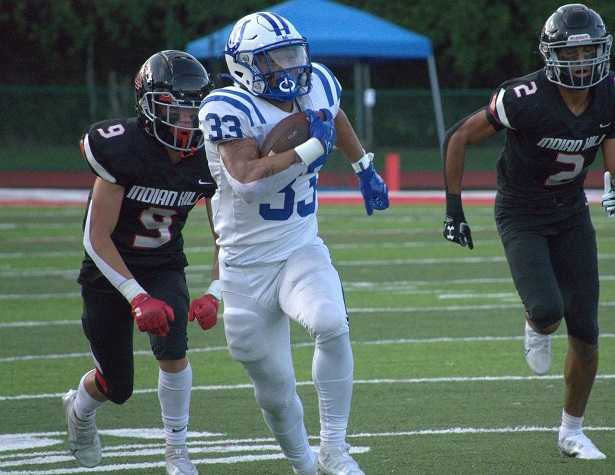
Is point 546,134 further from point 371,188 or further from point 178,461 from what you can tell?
point 178,461

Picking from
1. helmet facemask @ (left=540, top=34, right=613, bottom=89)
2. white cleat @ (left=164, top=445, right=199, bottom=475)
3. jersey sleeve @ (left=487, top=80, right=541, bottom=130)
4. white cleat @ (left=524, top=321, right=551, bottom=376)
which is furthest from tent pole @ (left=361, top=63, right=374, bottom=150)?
white cleat @ (left=164, top=445, right=199, bottom=475)

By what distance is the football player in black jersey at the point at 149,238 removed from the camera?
508 cm

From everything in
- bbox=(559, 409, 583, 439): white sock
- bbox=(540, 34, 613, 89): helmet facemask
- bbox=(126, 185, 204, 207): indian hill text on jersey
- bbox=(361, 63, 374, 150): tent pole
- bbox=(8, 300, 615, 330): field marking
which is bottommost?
bbox=(361, 63, 374, 150): tent pole

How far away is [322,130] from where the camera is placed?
15.4 ft

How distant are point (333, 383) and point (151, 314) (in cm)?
70

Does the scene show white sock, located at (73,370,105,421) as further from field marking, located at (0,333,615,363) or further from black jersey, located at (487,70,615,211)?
field marking, located at (0,333,615,363)

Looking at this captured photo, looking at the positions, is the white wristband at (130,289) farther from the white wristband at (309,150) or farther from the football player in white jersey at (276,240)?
the white wristband at (309,150)

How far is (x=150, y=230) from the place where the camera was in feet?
17.4

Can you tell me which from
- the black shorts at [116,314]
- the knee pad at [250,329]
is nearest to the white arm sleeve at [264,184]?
the knee pad at [250,329]

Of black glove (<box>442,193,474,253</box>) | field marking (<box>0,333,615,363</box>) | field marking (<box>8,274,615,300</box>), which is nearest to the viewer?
black glove (<box>442,193,474,253</box>)

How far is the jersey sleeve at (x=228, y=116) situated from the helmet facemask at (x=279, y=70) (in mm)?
72

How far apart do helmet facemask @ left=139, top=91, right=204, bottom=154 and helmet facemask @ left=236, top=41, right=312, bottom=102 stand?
344 millimetres

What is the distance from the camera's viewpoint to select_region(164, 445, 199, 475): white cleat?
200 inches

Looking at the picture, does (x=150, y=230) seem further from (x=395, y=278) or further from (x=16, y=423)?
(x=395, y=278)
